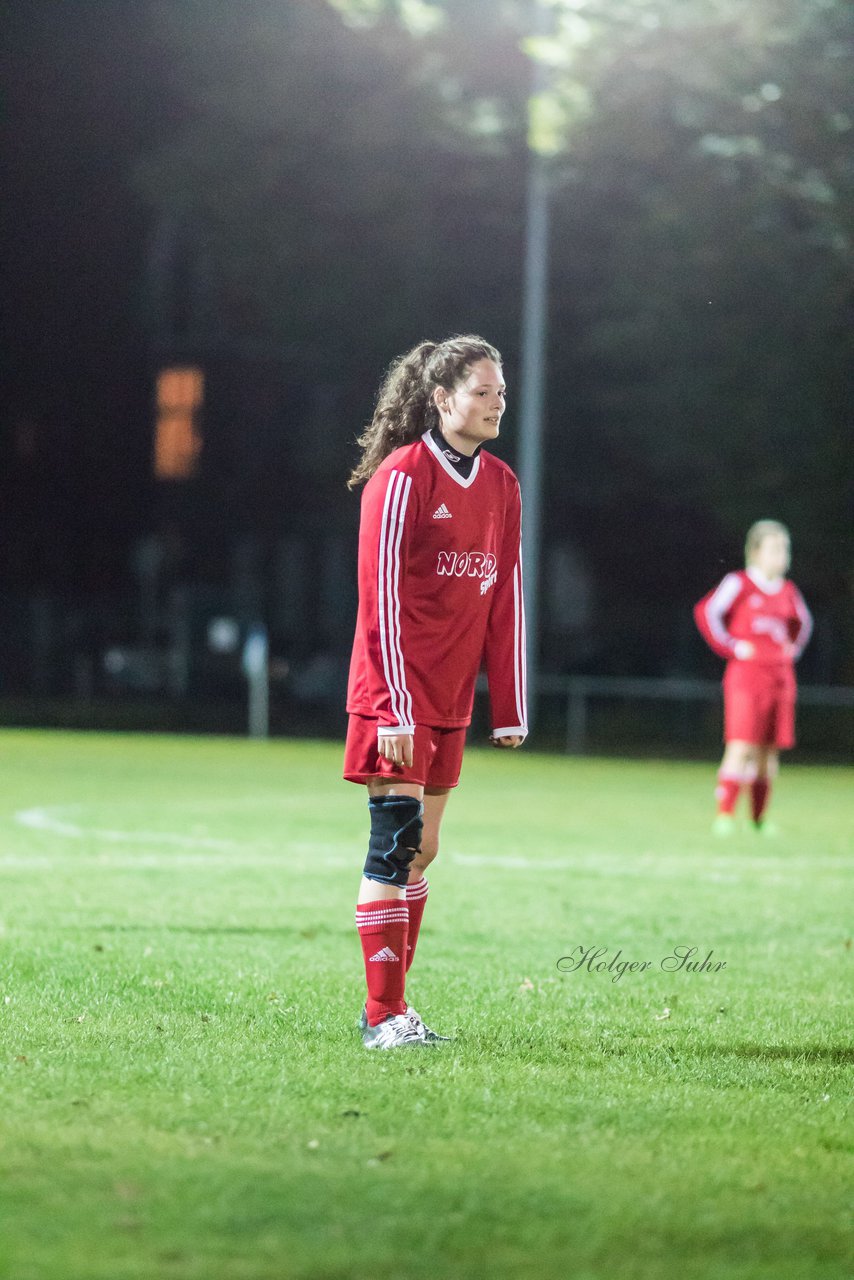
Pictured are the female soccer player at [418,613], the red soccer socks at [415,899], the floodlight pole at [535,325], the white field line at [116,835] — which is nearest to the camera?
the female soccer player at [418,613]

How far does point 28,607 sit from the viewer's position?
131 feet

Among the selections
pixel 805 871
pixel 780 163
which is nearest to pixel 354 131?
pixel 780 163

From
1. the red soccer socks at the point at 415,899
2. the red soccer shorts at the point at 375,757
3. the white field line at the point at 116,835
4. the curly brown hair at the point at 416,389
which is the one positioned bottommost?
the white field line at the point at 116,835

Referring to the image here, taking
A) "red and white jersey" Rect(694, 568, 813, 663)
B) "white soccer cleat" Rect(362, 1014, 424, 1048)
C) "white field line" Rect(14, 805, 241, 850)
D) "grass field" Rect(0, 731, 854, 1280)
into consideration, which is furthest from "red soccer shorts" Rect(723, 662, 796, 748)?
"white soccer cleat" Rect(362, 1014, 424, 1048)

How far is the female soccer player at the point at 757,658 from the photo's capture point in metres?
14.5

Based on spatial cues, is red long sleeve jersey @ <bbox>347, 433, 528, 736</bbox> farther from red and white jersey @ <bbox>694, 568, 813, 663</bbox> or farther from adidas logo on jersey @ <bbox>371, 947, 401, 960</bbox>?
red and white jersey @ <bbox>694, 568, 813, 663</bbox>

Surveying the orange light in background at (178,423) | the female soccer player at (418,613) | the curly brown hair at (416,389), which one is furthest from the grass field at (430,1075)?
the orange light in background at (178,423)

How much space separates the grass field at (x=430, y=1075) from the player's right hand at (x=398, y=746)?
32.9 inches

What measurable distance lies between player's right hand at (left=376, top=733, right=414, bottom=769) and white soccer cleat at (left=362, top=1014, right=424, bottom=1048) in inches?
30.1

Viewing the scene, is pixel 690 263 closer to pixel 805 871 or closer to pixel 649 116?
pixel 649 116

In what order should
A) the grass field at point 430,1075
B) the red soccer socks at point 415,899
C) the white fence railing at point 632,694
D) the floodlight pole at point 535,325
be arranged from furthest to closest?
the floodlight pole at point 535,325
the white fence railing at point 632,694
the red soccer socks at point 415,899
the grass field at point 430,1075

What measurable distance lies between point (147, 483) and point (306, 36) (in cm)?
1136

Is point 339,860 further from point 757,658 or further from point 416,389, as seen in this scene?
point 416,389

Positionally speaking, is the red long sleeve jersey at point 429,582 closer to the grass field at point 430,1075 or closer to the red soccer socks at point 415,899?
the red soccer socks at point 415,899
